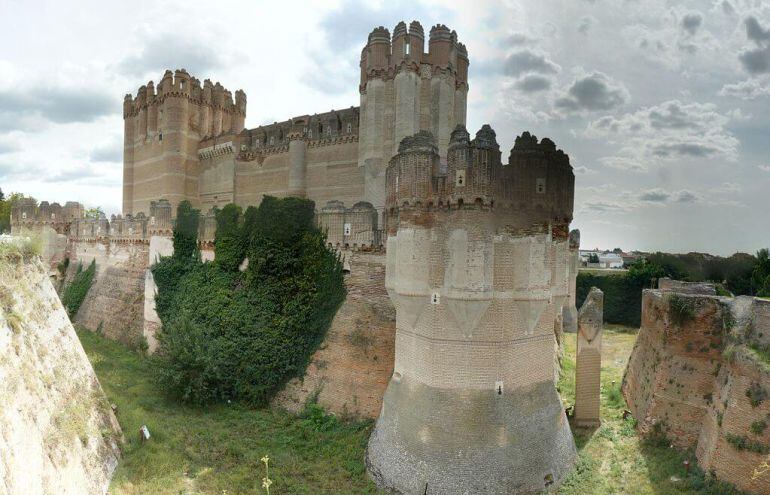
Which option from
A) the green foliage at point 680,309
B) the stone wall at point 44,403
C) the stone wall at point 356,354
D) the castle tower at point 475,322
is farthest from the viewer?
the stone wall at point 356,354

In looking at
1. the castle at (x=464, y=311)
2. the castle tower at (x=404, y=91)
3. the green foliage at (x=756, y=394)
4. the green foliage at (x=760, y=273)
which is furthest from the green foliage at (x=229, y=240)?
the green foliage at (x=760, y=273)

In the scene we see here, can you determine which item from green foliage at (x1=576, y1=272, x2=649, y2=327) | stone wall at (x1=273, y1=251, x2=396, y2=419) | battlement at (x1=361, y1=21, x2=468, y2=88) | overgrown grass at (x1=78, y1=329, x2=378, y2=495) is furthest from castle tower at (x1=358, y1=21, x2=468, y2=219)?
green foliage at (x1=576, y1=272, x2=649, y2=327)

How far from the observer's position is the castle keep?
69.5 ft

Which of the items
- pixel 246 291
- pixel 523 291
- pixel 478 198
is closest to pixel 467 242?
pixel 478 198

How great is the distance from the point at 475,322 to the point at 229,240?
35.1ft

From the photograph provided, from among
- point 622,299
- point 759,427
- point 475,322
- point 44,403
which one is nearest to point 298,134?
point 475,322

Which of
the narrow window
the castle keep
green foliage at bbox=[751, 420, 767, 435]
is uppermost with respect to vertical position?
the castle keep

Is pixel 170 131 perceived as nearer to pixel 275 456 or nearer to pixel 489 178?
pixel 275 456

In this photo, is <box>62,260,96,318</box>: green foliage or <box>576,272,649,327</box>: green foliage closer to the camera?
<box>62,260,96,318</box>: green foliage

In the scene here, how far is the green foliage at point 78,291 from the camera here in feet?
88.0

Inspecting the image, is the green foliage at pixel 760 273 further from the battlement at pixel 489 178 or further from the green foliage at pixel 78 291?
the green foliage at pixel 78 291

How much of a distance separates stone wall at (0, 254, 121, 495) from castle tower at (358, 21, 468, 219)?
13.6 metres

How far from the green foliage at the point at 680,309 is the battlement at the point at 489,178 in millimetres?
5048

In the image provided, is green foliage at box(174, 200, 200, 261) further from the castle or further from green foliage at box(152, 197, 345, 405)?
the castle
